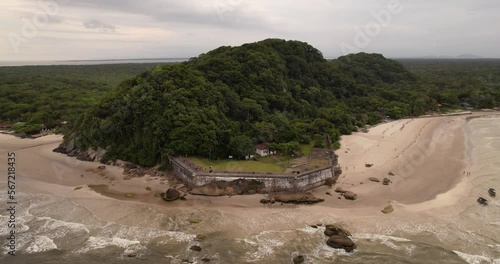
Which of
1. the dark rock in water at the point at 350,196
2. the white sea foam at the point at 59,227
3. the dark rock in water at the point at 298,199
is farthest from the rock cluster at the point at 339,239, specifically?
the white sea foam at the point at 59,227

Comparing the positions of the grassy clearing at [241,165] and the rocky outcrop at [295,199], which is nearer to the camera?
the rocky outcrop at [295,199]

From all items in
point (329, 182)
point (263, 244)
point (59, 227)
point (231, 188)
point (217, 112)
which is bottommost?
→ point (263, 244)

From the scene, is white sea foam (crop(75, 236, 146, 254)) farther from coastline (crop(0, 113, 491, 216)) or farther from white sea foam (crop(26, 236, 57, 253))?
coastline (crop(0, 113, 491, 216))

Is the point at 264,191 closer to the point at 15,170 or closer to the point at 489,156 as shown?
the point at 15,170

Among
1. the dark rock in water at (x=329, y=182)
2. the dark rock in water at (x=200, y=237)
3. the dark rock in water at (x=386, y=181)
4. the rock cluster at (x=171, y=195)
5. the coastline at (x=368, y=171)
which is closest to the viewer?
the dark rock in water at (x=200, y=237)

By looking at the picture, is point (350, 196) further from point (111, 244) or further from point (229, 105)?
point (229, 105)

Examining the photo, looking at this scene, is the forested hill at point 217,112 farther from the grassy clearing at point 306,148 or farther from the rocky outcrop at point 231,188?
the rocky outcrop at point 231,188

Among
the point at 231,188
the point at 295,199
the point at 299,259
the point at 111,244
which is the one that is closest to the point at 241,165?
the point at 231,188
